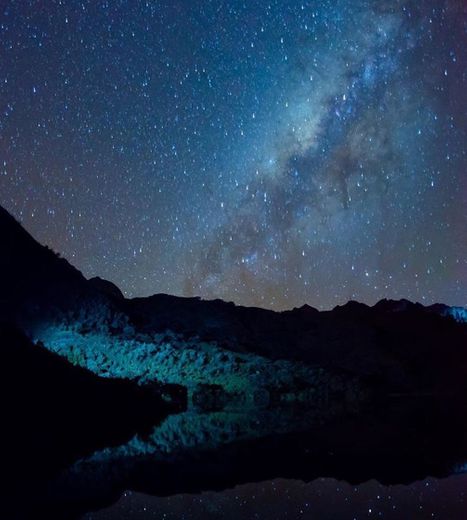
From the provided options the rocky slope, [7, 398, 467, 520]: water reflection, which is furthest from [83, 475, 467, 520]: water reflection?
the rocky slope

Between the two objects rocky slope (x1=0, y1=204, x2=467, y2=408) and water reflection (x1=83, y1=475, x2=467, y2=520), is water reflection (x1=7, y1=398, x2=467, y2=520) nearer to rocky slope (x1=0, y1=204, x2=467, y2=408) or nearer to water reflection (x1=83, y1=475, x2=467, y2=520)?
water reflection (x1=83, y1=475, x2=467, y2=520)

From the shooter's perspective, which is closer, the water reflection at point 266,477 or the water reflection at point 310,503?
the water reflection at point 310,503

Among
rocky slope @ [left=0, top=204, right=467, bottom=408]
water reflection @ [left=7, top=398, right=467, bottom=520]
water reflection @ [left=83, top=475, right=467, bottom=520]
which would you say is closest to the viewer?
water reflection @ [left=83, top=475, right=467, bottom=520]

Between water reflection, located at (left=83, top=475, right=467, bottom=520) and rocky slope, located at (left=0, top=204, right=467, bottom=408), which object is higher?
rocky slope, located at (left=0, top=204, right=467, bottom=408)

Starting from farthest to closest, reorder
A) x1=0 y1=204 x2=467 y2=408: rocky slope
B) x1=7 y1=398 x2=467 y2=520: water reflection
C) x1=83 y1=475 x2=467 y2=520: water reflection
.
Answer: x1=0 y1=204 x2=467 y2=408: rocky slope → x1=7 y1=398 x2=467 y2=520: water reflection → x1=83 y1=475 x2=467 y2=520: water reflection

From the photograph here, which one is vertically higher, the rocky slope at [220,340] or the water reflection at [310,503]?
the rocky slope at [220,340]

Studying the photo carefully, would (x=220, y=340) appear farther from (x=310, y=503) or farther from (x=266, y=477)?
(x=310, y=503)

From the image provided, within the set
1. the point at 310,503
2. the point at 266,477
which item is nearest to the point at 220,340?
the point at 266,477

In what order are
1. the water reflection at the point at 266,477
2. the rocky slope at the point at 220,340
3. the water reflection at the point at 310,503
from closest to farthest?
the water reflection at the point at 310,503
the water reflection at the point at 266,477
the rocky slope at the point at 220,340

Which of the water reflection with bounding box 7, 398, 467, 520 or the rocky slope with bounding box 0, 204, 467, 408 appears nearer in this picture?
the water reflection with bounding box 7, 398, 467, 520

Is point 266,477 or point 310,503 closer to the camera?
point 310,503

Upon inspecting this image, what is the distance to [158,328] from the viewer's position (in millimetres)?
19156

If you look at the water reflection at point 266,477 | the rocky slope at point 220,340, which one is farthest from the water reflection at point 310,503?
the rocky slope at point 220,340

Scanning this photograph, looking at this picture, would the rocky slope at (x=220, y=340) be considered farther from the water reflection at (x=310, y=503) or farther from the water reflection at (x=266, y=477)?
the water reflection at (x=310, y=503)
